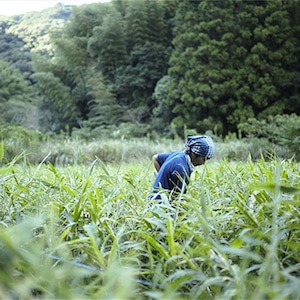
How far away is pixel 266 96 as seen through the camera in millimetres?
14789

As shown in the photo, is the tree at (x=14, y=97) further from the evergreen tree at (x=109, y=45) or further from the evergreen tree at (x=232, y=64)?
the evergreen tree at (x=232, y=64)

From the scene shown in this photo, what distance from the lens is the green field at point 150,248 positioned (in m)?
0.53

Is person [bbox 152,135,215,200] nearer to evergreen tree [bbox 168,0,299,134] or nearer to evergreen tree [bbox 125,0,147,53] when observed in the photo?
evergreen tree [bbox 168,0,299,134]

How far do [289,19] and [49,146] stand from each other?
12891 millimetres

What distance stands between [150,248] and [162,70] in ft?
65.2

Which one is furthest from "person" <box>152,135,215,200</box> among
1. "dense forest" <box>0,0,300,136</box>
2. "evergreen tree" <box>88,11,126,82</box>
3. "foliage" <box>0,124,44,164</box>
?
"evergreen tree" <box>88,11,126,82</box>

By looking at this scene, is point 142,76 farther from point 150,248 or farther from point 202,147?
point 150,248

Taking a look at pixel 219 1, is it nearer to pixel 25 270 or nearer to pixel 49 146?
pixel 49 146

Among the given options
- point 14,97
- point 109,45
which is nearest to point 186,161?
point 109,45

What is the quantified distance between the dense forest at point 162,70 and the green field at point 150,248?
10445 mm

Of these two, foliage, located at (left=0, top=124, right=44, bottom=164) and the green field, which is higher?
the green field

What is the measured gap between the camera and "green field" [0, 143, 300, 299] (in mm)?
529

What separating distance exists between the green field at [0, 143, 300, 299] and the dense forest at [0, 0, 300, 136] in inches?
411

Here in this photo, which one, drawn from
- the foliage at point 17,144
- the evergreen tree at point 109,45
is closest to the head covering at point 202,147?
the foliage at point 17,144
